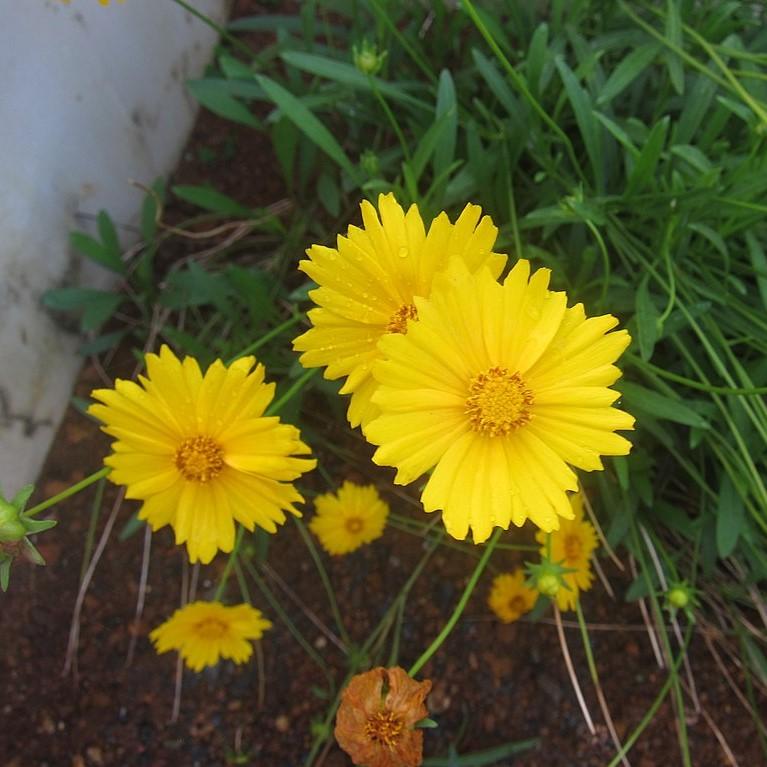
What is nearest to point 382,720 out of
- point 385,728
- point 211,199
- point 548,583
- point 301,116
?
point 385,728

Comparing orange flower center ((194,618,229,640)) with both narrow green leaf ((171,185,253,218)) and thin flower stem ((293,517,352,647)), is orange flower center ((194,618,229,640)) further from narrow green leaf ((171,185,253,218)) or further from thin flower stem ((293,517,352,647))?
narrow green leaf ((171,185,253,218))

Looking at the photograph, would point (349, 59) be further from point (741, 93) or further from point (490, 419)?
point (490, 419)

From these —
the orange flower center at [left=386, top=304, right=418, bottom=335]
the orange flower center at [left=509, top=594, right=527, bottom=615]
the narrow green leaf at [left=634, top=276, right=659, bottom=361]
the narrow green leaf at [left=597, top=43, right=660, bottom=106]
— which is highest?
the narrow green leaf at [left=597, top=43, right=660, bottom=106]

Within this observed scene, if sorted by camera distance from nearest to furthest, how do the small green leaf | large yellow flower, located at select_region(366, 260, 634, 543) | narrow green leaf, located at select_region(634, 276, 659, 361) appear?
1. large yellow flower, located at select_region(366, 260, 634, 543)
2. narrow green leaf, located at select_region(634, 276, 659, 361)
3. the small green leaf

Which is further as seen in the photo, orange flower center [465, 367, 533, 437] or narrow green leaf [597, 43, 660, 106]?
narrow green leaf [597, 43, 660, 106]

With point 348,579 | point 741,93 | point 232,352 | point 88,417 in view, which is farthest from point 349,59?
point 348,579

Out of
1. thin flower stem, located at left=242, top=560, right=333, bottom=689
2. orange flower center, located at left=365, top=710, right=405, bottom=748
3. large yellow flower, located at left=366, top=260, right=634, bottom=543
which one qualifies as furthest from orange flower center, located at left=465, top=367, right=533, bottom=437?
thin flower stem, located at left=242, top=560, right=333, bottom=689

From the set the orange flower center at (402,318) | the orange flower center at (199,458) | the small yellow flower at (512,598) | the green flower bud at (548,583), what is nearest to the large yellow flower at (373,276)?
the orange flower center at (402,318)
